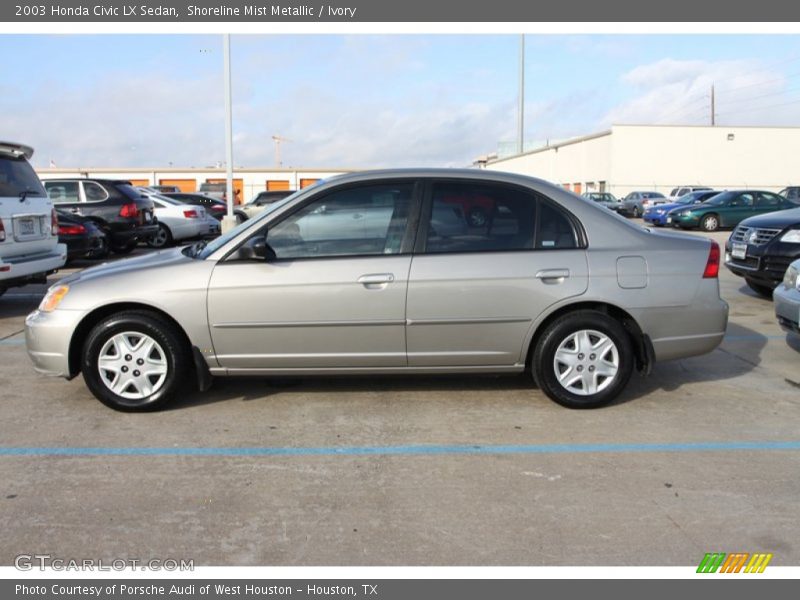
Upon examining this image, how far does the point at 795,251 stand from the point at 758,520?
6196 millimetres

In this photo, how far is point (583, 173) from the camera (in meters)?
50.0

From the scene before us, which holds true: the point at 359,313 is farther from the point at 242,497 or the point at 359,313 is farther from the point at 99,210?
the point at 99,210

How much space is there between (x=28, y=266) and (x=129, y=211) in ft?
21.0

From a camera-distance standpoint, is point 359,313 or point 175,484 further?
point 359,313

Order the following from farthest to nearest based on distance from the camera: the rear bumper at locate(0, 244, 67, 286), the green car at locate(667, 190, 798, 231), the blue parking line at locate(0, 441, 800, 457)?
the green car at locate(667, 190, 798, 231)
the rear bumper at locate(0, 244, 67, 286)
the blue parking line at locate(0, 441, 800, 457)

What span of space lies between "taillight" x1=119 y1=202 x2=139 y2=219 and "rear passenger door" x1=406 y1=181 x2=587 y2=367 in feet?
36.2

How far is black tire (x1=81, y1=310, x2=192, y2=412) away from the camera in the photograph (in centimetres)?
458

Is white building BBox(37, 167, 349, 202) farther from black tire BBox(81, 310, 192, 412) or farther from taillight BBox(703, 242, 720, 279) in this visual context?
taillight BBox(703, 242, 720, 279)

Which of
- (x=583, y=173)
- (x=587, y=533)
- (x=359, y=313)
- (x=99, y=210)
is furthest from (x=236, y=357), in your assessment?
(x=583, y=173)

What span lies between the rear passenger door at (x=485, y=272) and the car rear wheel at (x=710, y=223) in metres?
21.4

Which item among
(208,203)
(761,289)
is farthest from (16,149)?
(208,203)

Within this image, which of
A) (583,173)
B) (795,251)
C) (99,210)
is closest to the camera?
(795,251)
